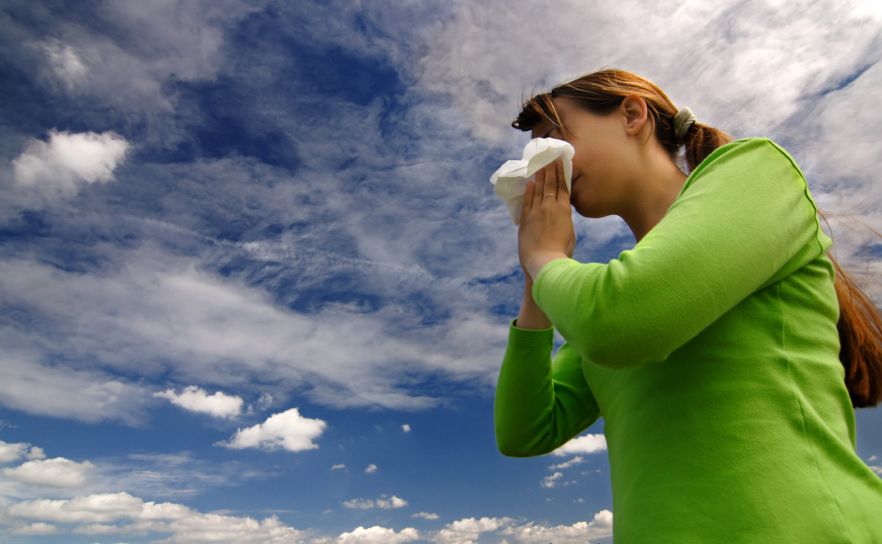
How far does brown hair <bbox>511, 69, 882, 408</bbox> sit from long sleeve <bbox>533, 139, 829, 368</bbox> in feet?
2.28

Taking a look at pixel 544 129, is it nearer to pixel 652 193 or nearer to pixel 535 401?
pixel 652 193

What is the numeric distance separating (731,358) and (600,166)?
1.21 metres

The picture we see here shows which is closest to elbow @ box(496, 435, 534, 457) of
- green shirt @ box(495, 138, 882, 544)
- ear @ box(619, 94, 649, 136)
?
green shirt @ box(495, 138, 882, 544)

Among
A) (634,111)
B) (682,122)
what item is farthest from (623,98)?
(682,122)

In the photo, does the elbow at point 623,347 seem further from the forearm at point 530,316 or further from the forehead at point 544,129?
the forehead at point 544,129

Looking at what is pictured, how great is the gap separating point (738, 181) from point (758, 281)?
0.38 m

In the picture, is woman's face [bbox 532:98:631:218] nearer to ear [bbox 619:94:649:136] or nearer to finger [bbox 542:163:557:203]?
ear [bbox 619:94:649:136]

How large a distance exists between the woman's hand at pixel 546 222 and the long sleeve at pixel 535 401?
1.95 ft

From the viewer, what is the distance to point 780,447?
1.66 metres

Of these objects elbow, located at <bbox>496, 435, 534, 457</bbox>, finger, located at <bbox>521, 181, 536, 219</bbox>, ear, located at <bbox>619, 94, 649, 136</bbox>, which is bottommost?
elbow, located at <bbox>496, 435, 534, 457</bbox>

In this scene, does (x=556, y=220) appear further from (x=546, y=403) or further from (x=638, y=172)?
(x=546, y=403)

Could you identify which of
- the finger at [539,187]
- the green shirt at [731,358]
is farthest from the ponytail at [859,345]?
the finger at [539,187]

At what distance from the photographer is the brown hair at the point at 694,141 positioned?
7.50 feet

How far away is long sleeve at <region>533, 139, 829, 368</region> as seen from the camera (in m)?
1.66
